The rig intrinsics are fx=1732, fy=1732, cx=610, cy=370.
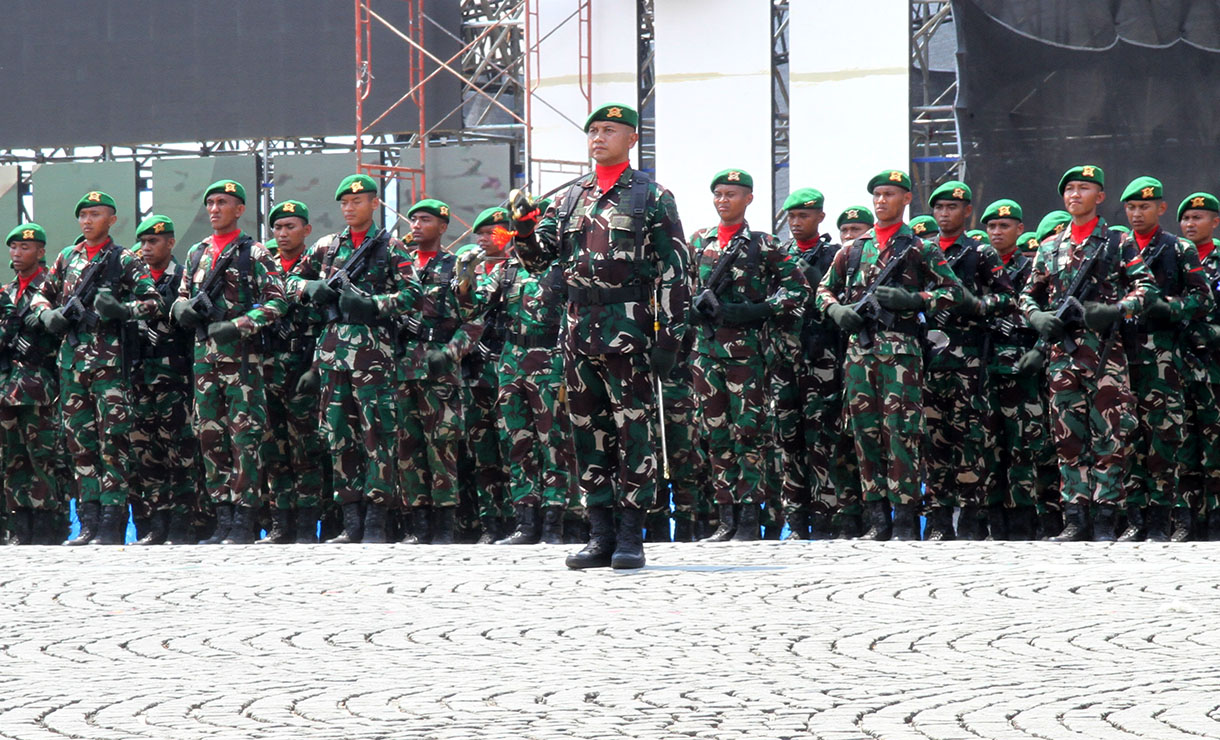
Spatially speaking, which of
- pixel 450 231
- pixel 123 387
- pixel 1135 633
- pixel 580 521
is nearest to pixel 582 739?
pixel 1135 633

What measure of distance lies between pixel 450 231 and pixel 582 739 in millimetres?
15383

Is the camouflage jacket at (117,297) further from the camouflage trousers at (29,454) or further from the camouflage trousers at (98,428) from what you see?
the camouflage trousers at (29,454)

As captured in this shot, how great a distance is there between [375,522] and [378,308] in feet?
3.84

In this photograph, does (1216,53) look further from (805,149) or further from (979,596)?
(979,596)

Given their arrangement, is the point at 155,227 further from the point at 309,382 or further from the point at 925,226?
the point at 925,226

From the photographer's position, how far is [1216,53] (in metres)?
14.3

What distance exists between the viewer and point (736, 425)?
909 centimetres

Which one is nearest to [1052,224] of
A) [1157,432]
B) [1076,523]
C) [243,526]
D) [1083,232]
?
[1083,232]

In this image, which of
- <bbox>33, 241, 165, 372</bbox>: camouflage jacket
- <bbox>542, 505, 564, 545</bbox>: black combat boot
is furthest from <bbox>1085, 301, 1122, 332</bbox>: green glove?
<bbox>33, 241, 165, 372</bbox>: camouflage jacket

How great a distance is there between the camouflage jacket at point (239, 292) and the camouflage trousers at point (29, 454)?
157 centimetres

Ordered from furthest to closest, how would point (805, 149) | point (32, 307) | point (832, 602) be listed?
point (805, 149)
point (32, 307)
point (832, 602)

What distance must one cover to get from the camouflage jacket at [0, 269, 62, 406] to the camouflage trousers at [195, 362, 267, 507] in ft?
4.45

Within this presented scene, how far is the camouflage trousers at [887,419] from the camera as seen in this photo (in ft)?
28.6

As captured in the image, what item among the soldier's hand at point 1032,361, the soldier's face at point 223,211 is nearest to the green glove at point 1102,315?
the soldier's hand at point 1032,361
